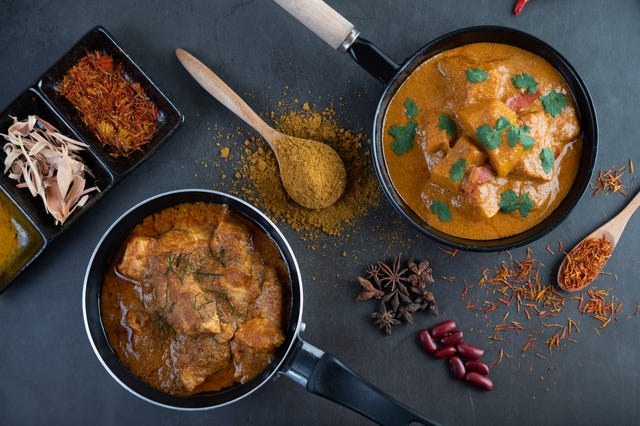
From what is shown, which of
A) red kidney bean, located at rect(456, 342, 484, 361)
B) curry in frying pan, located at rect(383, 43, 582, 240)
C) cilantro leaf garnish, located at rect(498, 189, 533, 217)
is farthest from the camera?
red kidney bean, located at rect(456, 342, 484, 361)

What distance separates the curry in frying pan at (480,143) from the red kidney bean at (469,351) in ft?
2.57

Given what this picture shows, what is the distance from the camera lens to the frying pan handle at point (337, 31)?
2822 millimetres

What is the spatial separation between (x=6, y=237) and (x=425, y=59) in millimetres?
2727

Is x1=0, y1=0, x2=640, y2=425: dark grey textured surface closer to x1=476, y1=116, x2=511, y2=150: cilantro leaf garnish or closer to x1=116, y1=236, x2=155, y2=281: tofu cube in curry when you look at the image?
x1=116, y1=236, x2=155, y2=281: tofu cube in curry

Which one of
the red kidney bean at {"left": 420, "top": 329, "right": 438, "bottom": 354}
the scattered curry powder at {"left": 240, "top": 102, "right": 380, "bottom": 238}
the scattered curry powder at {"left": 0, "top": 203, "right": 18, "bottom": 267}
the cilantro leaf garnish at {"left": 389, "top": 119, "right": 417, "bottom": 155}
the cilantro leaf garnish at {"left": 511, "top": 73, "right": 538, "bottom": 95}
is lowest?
the scattered curry powder at {"left": 0, "top": 203, "right": 18, "bottom": 267}

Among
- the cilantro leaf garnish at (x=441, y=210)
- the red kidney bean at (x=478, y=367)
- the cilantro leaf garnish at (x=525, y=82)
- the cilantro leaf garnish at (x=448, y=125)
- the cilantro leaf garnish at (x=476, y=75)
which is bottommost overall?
the red kidney bean at (x=478, y=367)

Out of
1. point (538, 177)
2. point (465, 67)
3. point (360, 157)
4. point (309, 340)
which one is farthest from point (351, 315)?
point (465, 67)

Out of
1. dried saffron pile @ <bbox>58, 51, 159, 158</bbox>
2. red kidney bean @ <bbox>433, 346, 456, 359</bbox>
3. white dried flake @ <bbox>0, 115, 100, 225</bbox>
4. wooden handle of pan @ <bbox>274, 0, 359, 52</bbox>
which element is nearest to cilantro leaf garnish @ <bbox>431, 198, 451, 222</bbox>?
red kidney bean @ <bbox>433, 346, 456, 359</bbox>

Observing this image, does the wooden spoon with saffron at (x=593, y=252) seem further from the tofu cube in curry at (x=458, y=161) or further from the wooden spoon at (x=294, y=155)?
the wooden spoon at (x=294, y=155)

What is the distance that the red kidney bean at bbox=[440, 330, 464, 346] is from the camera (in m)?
3.35

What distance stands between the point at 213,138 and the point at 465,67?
1.59 m

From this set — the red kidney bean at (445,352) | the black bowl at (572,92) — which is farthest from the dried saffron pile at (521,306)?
the black bowl at (572,92)

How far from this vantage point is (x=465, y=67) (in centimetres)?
294

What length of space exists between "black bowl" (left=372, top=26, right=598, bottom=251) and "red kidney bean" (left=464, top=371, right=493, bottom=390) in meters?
0.92
